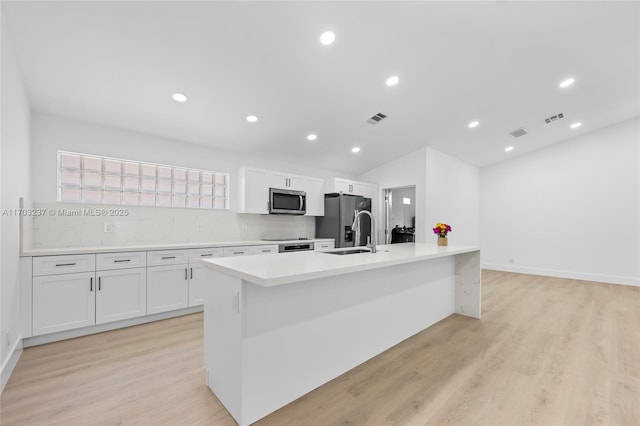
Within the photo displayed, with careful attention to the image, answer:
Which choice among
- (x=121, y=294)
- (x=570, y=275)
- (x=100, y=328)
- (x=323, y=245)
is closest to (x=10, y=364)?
(x=100, y=328)

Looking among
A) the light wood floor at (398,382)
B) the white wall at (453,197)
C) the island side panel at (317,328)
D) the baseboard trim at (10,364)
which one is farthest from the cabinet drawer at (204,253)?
the white wall at (453,197)

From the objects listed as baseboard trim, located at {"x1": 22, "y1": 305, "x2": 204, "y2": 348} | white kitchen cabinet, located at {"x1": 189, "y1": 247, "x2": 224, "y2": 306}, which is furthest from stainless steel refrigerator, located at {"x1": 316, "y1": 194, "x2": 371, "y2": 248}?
baseboard trim, located at {"x1": 22, "y1": 305, "x2": 204, "y2": 348}

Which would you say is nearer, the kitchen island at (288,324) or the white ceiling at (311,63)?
the kitchen island at (288,324)

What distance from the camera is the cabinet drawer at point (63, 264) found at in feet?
8.39

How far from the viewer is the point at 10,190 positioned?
7.13 ft

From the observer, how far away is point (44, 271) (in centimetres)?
258

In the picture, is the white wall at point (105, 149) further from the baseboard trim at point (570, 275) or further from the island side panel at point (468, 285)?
the baseboard trim at point (570, 275)

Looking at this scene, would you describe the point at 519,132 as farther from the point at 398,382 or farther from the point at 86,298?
the point at 86,298

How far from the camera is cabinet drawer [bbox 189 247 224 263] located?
11.4ft

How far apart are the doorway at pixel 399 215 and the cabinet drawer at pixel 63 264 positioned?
5.17 m

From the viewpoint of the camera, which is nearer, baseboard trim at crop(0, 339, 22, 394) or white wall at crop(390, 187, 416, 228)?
baseboard trim at crop(0, 339, 22, 394)

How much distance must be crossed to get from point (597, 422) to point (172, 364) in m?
2.87

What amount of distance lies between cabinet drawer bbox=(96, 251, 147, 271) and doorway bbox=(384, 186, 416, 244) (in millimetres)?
4722

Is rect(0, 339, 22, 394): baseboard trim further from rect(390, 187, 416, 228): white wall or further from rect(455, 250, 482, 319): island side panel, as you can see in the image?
rect(390, 187, 416, 228): white wall
